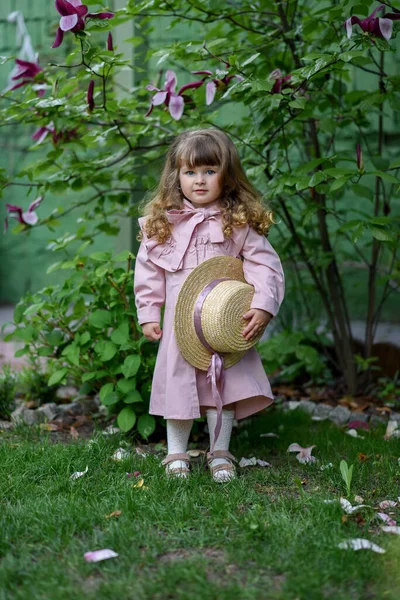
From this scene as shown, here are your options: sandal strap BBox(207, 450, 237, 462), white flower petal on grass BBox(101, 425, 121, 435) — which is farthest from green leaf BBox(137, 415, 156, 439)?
sandal strap BBox(207, 450, 237, 462)

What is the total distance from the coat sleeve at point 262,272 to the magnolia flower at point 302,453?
0.61 m

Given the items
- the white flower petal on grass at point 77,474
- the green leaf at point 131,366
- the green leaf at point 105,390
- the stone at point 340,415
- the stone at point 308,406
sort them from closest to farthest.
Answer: the white flower petal on grass at point 77,474 → the green leaf at point 131,366 → the green leaf at point 105,390 → the stone at point 340,415 → the stone at point 308,406

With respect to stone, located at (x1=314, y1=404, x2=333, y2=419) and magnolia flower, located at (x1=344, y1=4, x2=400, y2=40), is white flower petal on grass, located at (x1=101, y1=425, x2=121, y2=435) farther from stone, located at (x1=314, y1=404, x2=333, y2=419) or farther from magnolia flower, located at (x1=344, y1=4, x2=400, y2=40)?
magnolia flower, located at (x1=344, y1=4, x2=400, y2=40)

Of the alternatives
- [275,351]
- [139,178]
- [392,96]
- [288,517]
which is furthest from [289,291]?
[288,517]

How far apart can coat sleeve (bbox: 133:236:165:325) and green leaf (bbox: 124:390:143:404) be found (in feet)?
1.47

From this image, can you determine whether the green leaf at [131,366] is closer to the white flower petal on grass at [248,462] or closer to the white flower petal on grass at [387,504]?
the white flower petal on grass at [248,462]

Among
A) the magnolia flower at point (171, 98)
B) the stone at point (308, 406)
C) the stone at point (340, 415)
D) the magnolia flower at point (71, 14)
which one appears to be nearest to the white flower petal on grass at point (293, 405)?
the stone at point (308, 406)

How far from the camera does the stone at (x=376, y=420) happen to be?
3.59 meters

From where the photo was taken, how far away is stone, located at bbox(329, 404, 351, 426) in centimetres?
369

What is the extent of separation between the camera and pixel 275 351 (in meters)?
3.99

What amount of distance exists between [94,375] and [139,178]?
3.82ft

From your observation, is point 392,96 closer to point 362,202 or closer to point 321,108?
point 321,108

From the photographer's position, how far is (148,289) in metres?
2.84

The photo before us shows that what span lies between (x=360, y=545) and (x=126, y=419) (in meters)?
1.38
